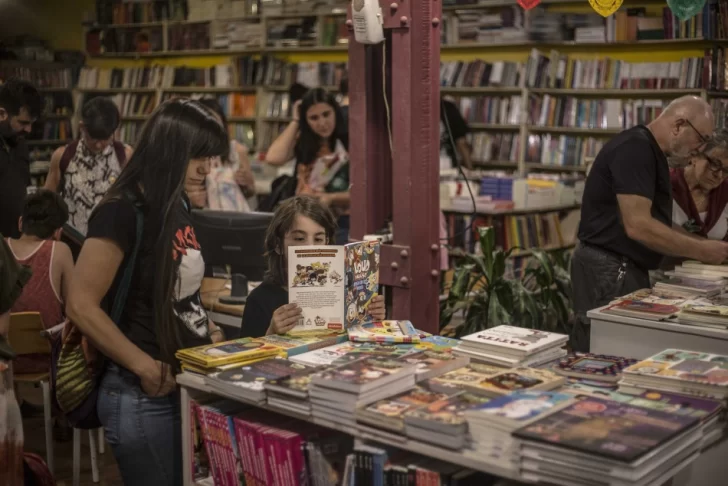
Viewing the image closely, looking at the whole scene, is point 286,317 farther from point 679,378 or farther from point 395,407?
point 679,378

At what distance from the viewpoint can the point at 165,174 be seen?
235 centimetres

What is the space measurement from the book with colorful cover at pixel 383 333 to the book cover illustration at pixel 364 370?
0.25 metres

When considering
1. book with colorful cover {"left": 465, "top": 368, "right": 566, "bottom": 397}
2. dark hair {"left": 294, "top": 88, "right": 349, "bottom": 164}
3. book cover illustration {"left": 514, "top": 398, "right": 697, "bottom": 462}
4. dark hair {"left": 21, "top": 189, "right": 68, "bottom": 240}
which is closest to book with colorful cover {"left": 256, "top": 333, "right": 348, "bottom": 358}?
book with colorful cover {"left": 465, "top": 368, "right": 566, "bottom": 397}

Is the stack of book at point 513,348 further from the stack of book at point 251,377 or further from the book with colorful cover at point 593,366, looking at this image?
the stack of book at point 251,377

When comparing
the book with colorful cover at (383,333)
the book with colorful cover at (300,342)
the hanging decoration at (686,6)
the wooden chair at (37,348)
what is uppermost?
the hanging decoration at (686,6)

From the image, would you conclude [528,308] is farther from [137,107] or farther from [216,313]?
[137,107]

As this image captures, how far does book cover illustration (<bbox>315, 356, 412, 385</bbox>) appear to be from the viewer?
82.6 inches

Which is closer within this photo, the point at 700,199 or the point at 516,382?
the point at 516,382

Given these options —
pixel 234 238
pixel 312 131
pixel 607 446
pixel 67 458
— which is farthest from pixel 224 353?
pixel 312 131

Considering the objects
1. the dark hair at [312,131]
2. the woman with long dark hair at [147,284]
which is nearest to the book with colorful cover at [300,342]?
the woman with long dark hair at [147,284]

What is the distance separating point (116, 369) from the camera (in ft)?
7.79

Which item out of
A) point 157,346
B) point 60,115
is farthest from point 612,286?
point 60,115

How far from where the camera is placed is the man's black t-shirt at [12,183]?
4.62 m

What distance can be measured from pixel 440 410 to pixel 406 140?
161cm
